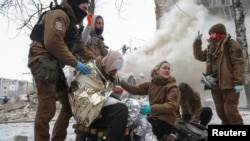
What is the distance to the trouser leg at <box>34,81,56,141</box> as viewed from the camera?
3.60 metres

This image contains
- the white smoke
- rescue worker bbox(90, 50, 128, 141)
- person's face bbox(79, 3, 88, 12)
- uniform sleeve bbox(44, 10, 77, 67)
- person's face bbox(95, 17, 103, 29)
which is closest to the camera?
rescue worker bbox(90, 50, 128, 141)

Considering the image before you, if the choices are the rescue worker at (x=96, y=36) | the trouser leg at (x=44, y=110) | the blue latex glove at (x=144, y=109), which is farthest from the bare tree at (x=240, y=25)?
the trouser leg at (x=44, y=110)

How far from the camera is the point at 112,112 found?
342cm

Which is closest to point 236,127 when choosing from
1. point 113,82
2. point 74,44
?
point 113,82

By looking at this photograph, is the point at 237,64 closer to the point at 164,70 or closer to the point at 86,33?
the point at 164,70

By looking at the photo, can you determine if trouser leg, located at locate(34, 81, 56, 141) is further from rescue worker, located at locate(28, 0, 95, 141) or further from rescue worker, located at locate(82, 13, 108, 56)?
rescue worker, located at locate(82, 13, 108, 56)

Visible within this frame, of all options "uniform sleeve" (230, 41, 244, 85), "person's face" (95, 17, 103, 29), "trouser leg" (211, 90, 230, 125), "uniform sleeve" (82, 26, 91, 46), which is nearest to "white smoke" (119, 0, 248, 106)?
"trouser leg" (211, 90, 230, 125)

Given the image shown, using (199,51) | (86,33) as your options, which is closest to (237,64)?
(199,51)

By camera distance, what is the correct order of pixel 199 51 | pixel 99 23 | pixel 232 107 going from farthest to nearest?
1. pixel 199 51
2. pixel 99 23
3. pixel 232 107

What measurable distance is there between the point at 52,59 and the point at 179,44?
15.7 metres

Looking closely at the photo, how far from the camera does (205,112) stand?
209 inches

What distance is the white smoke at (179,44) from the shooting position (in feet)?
59.5

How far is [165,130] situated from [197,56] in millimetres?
1678

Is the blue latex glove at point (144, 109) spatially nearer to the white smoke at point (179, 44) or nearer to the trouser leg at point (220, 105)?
the trouser leg at point (220, 105)
